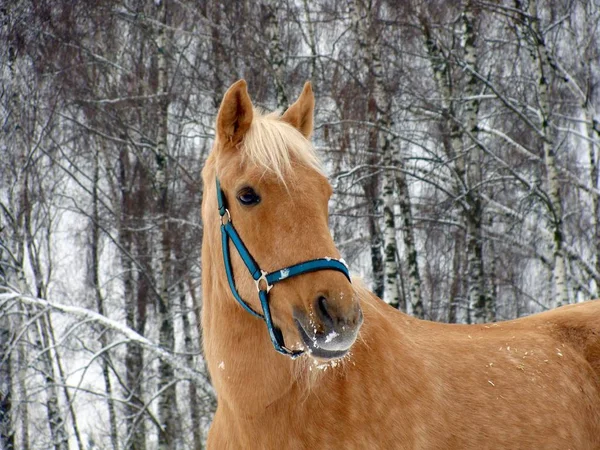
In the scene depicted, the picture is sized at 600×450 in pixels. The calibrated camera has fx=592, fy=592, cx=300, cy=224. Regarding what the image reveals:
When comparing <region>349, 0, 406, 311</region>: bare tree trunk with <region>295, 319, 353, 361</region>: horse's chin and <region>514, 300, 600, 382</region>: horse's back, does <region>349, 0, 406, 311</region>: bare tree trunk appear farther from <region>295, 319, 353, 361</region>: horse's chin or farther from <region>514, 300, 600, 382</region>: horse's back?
<region>295, 319, 353, 361</region>: horse's chin

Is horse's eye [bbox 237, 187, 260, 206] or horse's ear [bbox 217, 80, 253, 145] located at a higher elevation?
horse's ear [bbox 217, 80, 253, 145]

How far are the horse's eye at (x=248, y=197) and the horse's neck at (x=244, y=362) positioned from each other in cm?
47

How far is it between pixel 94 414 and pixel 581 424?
22.2m

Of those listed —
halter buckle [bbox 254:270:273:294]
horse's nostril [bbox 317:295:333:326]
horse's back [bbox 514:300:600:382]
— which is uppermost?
halter buckle [bbox 254:270:273:294]

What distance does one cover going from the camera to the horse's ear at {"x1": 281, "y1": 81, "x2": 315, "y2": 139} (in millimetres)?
3268

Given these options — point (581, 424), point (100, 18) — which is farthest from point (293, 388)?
point (100, 18)

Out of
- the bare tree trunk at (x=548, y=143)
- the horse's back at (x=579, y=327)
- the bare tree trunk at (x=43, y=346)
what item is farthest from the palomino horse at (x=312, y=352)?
the bare tree trunk at (x=43, y=346)

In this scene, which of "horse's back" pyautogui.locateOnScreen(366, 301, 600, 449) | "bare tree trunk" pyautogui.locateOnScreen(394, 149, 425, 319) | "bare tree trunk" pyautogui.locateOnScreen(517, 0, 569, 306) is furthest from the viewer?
"bare tree trunk" pyautogui.locateOnScreen(394, 149, 425, 319)

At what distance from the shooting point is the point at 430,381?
3.08 m

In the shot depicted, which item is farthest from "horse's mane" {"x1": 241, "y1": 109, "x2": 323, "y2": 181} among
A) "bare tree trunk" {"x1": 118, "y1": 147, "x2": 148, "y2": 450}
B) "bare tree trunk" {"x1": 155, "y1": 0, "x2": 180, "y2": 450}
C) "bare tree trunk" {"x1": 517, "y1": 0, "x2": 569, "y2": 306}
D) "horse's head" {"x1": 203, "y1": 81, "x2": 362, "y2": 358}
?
"bare tree trunk" {"x1": 118, "y1": 147, "x2": 148, "y2": 450}

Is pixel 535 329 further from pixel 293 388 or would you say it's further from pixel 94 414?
pixel 94 414

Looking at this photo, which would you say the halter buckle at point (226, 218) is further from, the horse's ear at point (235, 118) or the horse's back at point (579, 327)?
the horse's back at point (579, 327)

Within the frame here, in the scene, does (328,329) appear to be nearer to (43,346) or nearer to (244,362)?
(244,362)

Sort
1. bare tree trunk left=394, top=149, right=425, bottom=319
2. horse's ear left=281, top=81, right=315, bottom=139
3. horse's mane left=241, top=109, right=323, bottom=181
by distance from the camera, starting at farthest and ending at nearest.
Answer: bare tree trunk left=394, top=149, right=425, bottom=319 < horse's ear left=281, top=81, right=315, bottom=139 < horse's mane left=241, top=109, right=323, bottom=181
